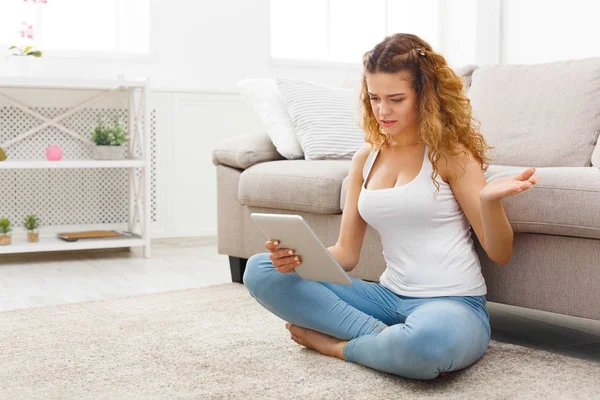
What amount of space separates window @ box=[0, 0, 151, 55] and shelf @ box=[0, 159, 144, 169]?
71 cm

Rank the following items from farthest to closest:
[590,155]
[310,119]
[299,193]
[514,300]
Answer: [310,119]
[299,193]
[590,155]
[514,300]

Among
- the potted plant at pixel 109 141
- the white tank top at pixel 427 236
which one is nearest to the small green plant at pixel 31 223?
the potted plant at pixel 109 141

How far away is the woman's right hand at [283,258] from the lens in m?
1.78

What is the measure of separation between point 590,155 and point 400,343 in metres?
1.20

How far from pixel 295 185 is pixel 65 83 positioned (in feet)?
5.01

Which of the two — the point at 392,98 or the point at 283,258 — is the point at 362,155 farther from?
the point at 283,258

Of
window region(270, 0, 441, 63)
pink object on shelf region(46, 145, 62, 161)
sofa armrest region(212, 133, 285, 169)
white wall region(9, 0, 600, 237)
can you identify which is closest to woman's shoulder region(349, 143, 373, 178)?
sofa armrest region(212, 133, 285, 169)

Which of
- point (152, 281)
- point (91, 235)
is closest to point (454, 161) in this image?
point (152, 281)

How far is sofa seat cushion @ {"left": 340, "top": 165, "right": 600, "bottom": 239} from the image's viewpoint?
1.80 m

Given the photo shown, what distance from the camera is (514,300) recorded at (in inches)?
78.6

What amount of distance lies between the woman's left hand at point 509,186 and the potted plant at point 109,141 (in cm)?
255

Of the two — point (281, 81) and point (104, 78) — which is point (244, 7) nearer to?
point (104, 78)

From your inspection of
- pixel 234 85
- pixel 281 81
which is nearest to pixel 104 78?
pixel 234 85

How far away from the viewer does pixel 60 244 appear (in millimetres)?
3691
